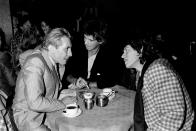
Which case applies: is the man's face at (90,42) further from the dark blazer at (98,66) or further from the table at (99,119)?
the table at (99,119)

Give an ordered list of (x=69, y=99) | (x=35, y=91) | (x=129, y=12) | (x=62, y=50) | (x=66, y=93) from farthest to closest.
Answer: (x=129, y=12) → (x=66, y=93) → (x=69, y=99) → (x=62, y=50) → (x=35, y=91)

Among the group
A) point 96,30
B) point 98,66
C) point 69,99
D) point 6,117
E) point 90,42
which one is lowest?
point 6,117

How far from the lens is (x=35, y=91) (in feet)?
6.48

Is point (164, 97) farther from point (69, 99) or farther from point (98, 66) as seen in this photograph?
point (98, 66)

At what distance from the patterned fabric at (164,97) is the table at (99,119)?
341mm

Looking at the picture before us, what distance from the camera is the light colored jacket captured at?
199 cm

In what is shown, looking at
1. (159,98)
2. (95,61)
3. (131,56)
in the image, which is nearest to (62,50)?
(131,56)

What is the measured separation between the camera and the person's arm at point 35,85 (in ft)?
6.46

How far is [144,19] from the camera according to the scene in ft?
34.1

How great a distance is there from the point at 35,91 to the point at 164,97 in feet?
3.82

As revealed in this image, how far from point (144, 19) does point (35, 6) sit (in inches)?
208

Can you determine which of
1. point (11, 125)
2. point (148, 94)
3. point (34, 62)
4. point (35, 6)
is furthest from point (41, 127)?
point (35, 6)

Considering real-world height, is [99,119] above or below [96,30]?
below

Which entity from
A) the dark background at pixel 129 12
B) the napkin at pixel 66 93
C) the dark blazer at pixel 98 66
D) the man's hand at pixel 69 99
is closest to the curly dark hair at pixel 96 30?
the dark blazer at pixel 98 66
